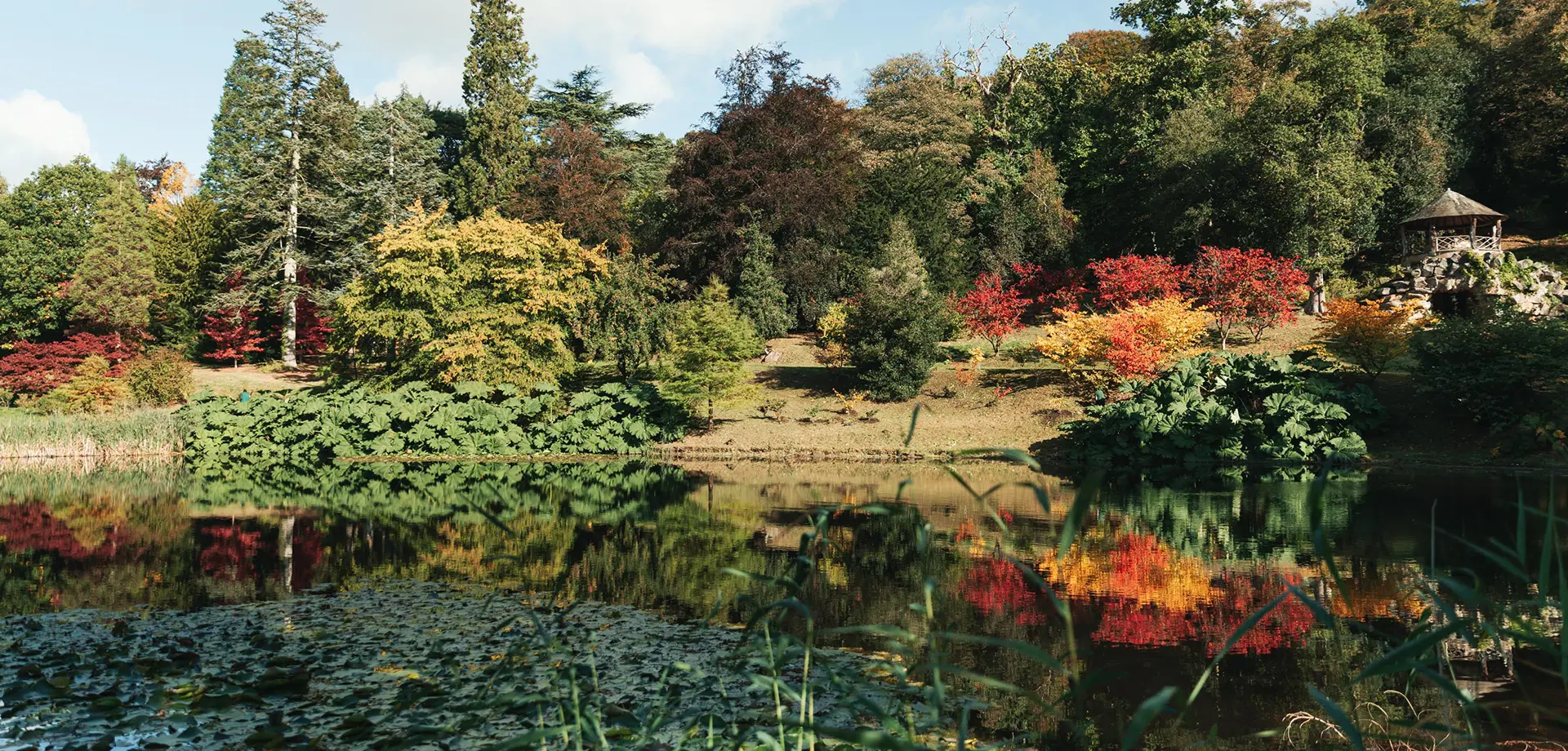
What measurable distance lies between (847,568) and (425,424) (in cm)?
1608

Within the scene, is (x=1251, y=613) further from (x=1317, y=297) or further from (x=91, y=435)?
(x=1317, y=297)

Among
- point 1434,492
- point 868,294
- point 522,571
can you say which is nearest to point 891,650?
point 522,571

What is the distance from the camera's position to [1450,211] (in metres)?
27.7

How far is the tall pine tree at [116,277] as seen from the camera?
30000mm

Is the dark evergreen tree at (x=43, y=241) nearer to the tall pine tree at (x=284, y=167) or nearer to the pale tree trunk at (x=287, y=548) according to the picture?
the tall pine tree at (x=284, y=167)

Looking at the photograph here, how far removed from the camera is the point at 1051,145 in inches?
1535

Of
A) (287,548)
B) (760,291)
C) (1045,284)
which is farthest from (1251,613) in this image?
(1045,284)

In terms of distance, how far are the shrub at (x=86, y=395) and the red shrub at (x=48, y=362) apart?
86 centimetres

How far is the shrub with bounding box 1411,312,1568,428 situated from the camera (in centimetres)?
1783

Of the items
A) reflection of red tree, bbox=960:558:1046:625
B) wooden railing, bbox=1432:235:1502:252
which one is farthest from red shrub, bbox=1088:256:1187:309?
reflection of red tree, bbox=960:558:1046:625

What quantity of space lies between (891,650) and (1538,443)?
1615cm

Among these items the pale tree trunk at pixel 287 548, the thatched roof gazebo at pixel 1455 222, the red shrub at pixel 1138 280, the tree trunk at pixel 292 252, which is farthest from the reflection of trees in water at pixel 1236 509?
the tree trunk at pixel 292 252

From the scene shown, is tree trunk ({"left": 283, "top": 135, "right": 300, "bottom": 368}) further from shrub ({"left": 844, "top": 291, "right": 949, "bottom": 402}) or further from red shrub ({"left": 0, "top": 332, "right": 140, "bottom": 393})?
shrub ({"left": 844, "top": 291, "right": 949, "bottom": 402})

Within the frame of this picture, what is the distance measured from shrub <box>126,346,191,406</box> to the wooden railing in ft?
113
